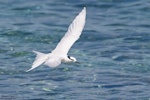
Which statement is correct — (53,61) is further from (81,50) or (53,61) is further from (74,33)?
(81,50)

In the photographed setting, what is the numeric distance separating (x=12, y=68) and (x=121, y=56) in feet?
10.5

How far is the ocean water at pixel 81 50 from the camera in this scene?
1684cm

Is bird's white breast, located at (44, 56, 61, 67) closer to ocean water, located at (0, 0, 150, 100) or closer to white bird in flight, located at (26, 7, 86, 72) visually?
white bird in flight, located at (26, 7, 86, 72)

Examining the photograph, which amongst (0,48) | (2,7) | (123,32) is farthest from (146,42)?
(2,7)

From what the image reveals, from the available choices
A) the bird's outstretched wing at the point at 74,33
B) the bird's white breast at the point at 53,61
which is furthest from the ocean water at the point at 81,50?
the bird's white breast at the point at 53,61

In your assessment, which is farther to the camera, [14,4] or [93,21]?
[14,4]

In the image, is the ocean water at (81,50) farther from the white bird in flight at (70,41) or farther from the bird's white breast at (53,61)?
the bird's white breast at (53,61)

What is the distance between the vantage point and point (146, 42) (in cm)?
2042

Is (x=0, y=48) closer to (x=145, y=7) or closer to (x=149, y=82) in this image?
(x=149, y=82)

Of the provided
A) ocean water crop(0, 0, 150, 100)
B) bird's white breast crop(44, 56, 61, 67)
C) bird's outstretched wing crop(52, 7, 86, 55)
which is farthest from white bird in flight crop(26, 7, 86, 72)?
ocean water crop(0, 0, 150, 100)

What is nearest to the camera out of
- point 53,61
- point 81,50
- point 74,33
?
point 53,61

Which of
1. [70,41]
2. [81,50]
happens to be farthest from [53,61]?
[81,50]

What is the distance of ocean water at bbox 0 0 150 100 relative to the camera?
1684cm

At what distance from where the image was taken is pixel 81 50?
64.8ft
